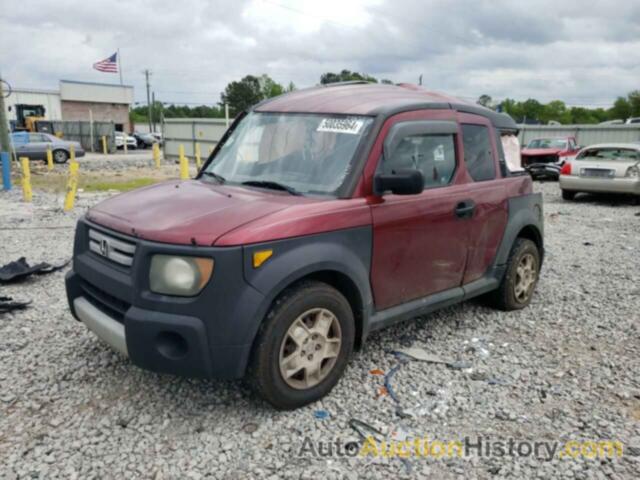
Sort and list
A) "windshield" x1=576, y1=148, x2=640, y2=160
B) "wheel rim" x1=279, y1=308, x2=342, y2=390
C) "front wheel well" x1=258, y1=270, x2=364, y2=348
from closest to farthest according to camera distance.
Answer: "wheel rim" x1=279, y1=308, x2=342, y2=390
"front wheel well" x1=258, y1=270, x2=364, y2=348
"windshield" x1=576, y1=148, x2=640, y2=160

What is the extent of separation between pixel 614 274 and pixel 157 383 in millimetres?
5703

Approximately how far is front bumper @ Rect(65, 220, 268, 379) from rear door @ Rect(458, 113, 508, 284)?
222cm

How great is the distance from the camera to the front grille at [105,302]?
10.9 ft

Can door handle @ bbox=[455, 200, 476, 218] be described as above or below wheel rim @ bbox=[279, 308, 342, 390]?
above

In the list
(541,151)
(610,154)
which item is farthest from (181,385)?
(541,151)

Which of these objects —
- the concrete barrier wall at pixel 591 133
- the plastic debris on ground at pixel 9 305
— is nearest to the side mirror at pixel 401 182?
the plastic debris on ground at pixel 9 305

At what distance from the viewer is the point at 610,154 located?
→ 13703 mm

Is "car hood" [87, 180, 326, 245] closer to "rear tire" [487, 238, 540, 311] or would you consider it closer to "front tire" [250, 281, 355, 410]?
"front tire" [250, 281, 355, 410]

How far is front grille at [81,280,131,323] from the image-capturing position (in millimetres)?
3318

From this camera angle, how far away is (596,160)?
44.9 feet

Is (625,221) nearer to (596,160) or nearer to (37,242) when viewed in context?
(596,160)

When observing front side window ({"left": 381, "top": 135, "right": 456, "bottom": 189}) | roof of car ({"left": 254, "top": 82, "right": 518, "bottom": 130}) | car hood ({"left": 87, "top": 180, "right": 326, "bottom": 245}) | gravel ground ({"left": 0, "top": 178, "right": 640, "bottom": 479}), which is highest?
roof of car ({"left": 254, "top": 82, "right": 518, "bottom": 130})

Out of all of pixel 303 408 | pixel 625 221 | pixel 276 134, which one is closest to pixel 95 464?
pixel 303 408

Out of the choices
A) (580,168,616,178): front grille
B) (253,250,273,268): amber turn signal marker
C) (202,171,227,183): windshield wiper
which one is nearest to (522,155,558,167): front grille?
Result: (580,168,616,178): front grille
